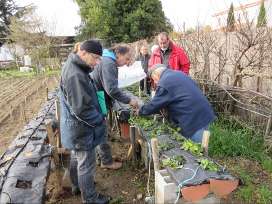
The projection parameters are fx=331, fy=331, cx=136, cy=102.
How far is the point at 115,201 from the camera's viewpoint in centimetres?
400

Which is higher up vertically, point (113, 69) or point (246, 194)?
Result: point (113, 69)

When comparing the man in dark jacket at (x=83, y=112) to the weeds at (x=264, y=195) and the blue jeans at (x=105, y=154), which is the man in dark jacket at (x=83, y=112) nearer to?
the blue jeans at (x=105, y=154)

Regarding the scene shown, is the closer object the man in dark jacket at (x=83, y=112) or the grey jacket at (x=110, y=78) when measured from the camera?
the man in dark jacket at (x=83, y=112)

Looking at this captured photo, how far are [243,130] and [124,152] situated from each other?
213 cm

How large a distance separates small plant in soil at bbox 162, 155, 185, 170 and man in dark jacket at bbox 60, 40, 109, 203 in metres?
0.80

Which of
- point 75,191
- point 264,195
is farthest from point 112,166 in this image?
point 264,195

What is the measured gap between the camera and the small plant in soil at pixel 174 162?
3.27 metres

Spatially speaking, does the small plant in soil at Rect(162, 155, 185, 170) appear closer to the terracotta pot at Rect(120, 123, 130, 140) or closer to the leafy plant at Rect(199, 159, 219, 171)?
the leafy plant at Rect(199, 159, 219, 171)

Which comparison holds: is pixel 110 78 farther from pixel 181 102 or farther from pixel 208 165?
pixel 208 165

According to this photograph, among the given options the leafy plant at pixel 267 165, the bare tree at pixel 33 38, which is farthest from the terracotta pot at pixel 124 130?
the bare tree at pixel 33 38

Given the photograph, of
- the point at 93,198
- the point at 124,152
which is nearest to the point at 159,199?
the point at 93,198

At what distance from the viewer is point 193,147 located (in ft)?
12.0

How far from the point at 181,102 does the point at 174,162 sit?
763 mm

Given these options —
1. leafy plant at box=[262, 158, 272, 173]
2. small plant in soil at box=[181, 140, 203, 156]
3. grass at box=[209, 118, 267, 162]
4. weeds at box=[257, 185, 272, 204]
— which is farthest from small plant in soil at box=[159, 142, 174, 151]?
leafy plant at box=[262, 158, 272, 173]
